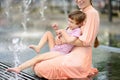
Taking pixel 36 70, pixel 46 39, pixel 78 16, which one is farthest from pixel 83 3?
pixel 36 70

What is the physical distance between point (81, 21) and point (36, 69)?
1.04 meters

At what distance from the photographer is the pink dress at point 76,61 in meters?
6.95

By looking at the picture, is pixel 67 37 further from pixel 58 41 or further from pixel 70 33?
pixel 58 41

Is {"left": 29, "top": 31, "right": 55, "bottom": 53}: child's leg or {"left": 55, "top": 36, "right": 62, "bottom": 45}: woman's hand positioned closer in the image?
{"left": 55, "top": 36, "right": 62, "bottom": 45}: woman's hand

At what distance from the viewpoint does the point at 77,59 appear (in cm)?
704

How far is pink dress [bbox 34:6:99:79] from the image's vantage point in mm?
6953

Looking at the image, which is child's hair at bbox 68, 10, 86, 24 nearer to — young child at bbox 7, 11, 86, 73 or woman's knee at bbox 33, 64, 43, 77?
young child at bbox 7, 11, 86, 73

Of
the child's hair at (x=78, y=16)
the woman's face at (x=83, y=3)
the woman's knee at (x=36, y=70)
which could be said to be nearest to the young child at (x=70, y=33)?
the child's hair at (x=78, y=16)

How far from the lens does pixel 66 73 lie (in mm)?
6965

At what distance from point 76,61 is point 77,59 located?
0.04 metres

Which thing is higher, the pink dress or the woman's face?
the woman's face

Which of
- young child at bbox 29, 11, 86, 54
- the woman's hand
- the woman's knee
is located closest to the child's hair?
young child at bbox 29, 11, 86, 54

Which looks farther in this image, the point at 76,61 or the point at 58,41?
the point at 58,41

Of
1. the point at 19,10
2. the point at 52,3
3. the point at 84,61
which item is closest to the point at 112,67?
the point at 84,61
